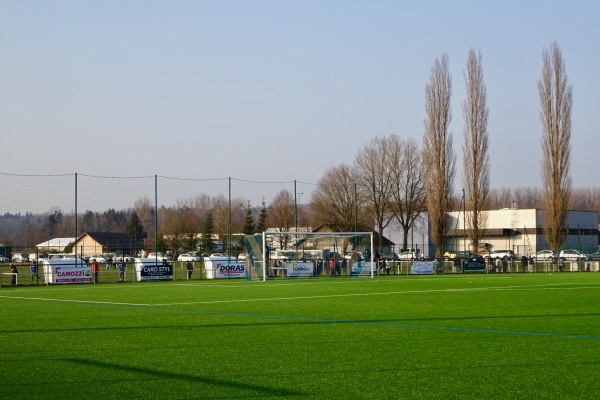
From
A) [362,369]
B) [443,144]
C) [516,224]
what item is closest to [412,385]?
[362,369]

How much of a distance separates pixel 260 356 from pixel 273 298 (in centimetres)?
1400

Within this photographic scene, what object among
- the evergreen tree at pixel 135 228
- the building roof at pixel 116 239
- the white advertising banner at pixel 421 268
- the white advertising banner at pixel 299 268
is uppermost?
the evergreen tree at pixel 135 228

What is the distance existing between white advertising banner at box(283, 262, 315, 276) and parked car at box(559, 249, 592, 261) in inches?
964

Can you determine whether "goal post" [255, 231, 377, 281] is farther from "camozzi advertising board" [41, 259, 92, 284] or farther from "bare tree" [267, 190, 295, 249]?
"bare tree" [267, 190, 295, 249]

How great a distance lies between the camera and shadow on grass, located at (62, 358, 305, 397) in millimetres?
8828

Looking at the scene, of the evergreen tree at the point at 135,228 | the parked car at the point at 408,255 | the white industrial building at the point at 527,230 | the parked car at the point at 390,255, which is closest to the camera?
the parked car at the point at 408,255

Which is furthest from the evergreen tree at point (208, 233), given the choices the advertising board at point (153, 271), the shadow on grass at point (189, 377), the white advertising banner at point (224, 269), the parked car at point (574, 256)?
the shadow on grass at point (189, 377)

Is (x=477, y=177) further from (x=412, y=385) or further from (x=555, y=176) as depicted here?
(x=412, y=385)

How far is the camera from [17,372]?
10297 mm

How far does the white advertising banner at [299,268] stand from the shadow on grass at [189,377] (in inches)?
1298

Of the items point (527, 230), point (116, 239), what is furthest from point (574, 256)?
point (116, 239)

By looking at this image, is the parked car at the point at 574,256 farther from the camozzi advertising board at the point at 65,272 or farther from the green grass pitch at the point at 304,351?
the green grass pitch at the point at 304,351

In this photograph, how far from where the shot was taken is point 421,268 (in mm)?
52281

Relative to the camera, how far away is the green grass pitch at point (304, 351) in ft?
29.5
